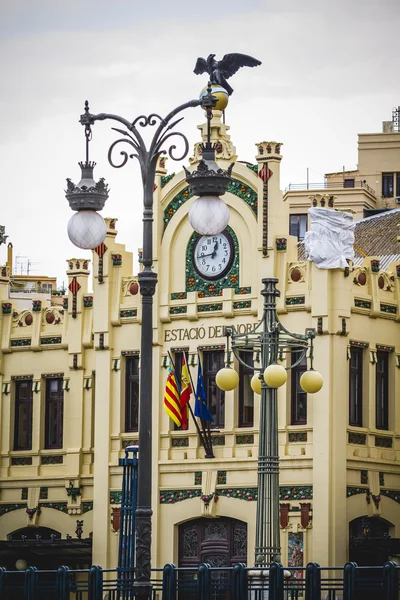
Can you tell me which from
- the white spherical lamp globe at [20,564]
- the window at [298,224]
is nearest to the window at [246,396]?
the white spherical lamp globe at [20,564]

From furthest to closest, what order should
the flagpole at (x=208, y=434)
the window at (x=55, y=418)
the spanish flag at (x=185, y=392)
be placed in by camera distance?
the window at (x=55, y=418) < the spanish flag at (x=185, y=392) < the flagpole at (x=208, y=434)

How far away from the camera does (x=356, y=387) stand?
46.5 m

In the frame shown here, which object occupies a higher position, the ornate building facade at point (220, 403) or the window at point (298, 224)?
the window at point (298, 224)

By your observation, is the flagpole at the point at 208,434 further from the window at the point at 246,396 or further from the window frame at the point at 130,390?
the window frame at the point at 130,390

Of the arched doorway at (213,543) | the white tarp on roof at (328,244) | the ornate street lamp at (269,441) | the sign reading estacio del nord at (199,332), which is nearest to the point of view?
the ornate street lamp at (269,441)

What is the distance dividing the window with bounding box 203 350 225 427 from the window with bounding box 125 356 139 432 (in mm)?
2329

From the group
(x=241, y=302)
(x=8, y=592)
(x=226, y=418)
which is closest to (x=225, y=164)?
(x=241, y=302)

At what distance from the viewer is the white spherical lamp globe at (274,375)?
3562 cm

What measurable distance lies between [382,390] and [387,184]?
75.1 feet

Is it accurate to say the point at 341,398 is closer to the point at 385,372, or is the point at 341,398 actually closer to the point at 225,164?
the point at 385,372

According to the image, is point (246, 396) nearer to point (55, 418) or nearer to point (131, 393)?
point (131, 393)

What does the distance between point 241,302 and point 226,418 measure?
308 cm

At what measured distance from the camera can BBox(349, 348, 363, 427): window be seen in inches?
1818

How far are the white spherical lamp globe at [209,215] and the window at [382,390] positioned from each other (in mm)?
19615
